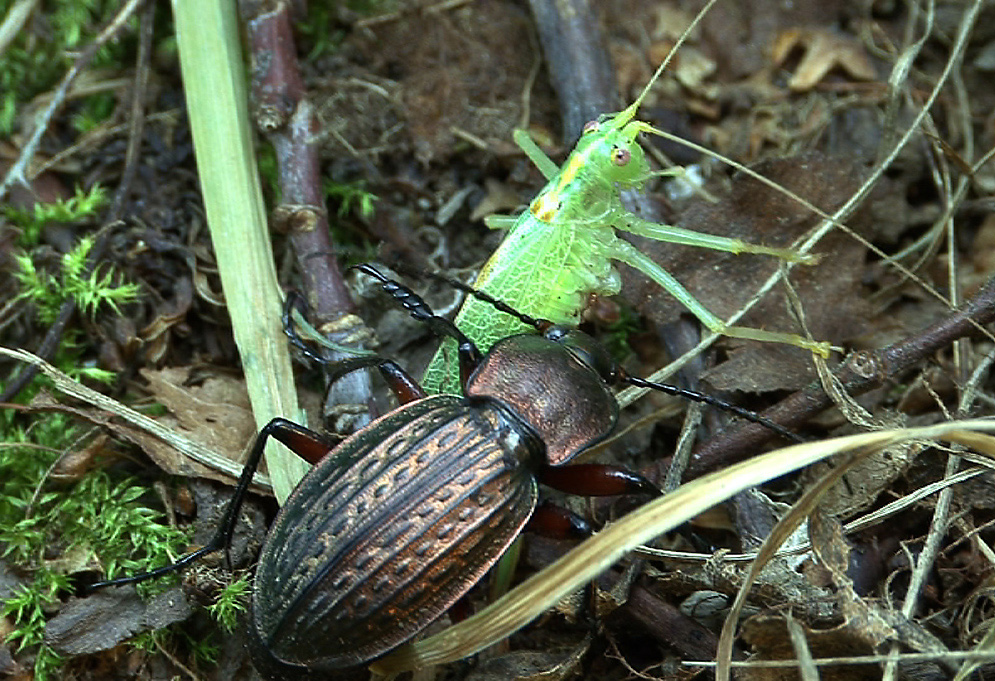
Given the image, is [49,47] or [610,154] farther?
[49,47]

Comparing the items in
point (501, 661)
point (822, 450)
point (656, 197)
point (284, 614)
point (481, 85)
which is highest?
point (481, 85)

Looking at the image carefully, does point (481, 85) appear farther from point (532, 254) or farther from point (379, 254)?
point (532, 254)

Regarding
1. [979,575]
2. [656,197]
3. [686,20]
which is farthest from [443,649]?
[686,20]

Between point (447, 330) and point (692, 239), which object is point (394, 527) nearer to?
point (447, 330)

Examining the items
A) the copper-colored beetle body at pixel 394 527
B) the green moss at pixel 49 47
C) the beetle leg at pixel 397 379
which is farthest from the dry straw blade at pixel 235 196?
the green moss at pixel 49 47

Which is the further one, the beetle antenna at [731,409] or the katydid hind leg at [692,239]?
the katydid hind leg at [692,239]

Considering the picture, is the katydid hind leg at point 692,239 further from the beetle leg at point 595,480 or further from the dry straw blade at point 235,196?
the dry straw blade at point 235,196

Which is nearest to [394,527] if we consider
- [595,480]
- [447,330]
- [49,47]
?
[595,480]
